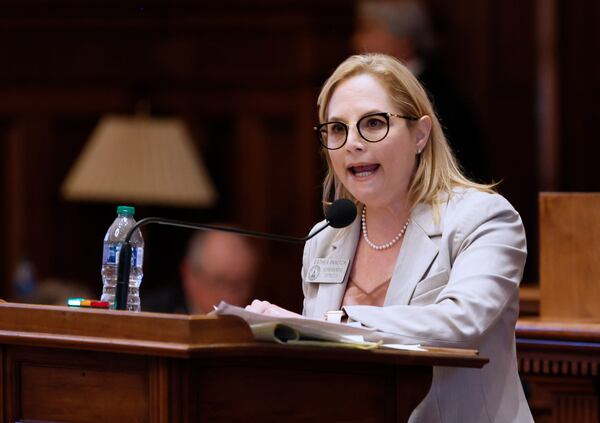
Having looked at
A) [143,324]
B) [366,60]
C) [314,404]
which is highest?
[366,60]

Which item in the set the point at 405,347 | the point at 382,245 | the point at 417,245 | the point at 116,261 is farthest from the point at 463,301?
the point at 116,261

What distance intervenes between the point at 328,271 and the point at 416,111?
1.51ft

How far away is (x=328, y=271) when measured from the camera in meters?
3.00

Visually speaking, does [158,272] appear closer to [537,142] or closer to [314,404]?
[537,142]

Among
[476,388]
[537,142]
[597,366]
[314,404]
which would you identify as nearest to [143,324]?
[314,404]

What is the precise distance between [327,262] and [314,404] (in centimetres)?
77

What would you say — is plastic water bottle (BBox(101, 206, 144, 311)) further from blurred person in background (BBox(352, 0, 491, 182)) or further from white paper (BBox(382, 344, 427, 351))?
blurred person in background (BBox(352, 0, 491, 182))

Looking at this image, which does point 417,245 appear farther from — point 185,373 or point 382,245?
point 185,373

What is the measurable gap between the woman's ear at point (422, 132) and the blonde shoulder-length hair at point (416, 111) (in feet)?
0.04

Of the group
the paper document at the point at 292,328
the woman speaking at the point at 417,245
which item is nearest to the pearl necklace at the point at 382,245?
the woman speaking at the point at 417,245

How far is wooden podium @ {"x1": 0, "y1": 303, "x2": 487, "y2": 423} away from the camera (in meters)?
2.19

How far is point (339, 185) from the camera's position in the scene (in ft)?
10.3

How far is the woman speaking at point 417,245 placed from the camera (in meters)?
2.53

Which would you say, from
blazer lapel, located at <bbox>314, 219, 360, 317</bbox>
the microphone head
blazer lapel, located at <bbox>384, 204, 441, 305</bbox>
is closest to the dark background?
blazer lapel, located at <bbox>314, 219, 360, 317</bbox>
